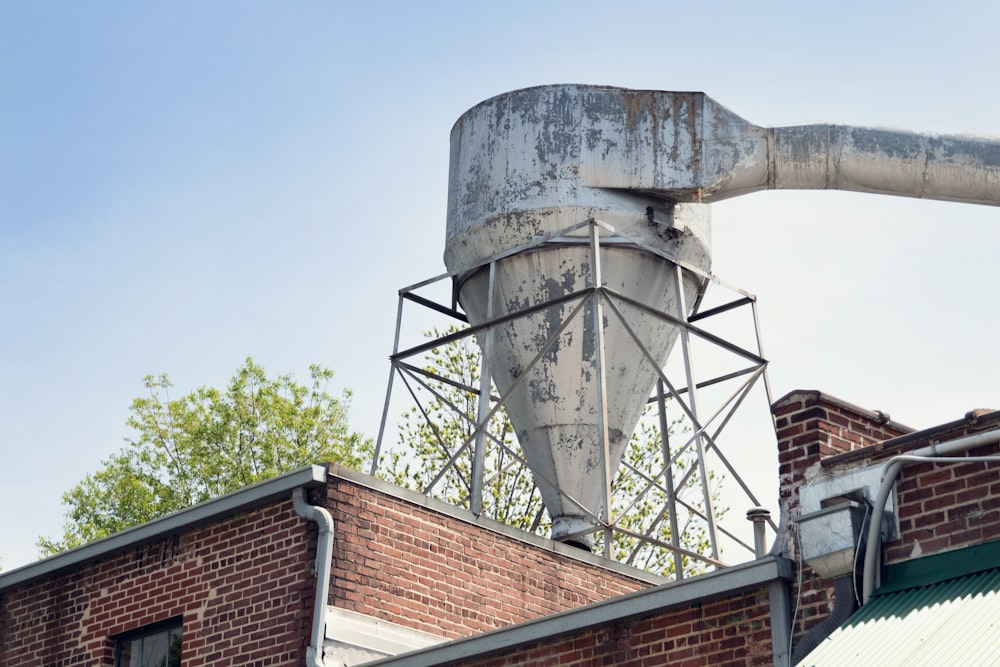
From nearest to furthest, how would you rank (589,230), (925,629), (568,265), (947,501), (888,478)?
(925,629) < (947,501) < (888,478) < (589,230) < (568,265)

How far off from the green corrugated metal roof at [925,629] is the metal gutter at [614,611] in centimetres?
71

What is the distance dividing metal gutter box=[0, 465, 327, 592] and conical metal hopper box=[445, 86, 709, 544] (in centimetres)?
319

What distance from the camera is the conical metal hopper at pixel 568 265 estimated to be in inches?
580

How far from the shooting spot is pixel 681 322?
1464 cm

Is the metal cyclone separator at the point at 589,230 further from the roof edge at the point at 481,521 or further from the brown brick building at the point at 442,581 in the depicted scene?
the brown brick building at the point at 442,581

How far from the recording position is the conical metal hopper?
1473cm

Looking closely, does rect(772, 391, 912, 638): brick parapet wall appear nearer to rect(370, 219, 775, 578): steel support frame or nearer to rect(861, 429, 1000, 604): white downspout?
rect(861, 429, 1000, 604): white downspout

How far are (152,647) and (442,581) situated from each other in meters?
2.77

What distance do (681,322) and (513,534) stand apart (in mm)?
2820

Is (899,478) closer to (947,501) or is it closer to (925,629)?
(947,501)

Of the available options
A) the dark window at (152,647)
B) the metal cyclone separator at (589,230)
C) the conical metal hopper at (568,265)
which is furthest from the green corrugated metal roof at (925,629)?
the dark window at (152,647)

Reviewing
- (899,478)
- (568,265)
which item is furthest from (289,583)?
(899,478)

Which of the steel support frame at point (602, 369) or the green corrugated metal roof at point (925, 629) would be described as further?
the steel support frame at point (602, 369)

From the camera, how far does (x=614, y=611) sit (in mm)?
9125
